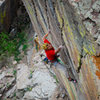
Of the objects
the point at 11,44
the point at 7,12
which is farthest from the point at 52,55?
the point at 7,12

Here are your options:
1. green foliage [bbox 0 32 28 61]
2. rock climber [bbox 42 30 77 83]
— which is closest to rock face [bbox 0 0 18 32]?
green foliage [bbox 0 32 28 61]

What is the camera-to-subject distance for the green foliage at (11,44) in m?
9.00

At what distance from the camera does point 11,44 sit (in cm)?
948

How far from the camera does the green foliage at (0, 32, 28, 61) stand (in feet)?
29.5

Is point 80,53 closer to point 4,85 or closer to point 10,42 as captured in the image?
point 4,85

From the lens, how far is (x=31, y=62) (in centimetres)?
782

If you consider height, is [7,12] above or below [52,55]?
above

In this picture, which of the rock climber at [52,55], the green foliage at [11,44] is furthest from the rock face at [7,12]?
the rock climber at [52,55]

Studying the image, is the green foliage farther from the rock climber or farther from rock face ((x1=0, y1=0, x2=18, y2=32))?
the rock climber

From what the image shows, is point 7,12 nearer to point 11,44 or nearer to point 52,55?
point 11,44

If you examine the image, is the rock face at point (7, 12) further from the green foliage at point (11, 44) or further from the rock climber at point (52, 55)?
the rock climber at point (52, 55)

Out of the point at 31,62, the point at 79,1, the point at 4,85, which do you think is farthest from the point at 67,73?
the point at 4,85

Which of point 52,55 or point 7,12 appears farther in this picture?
point 7,12

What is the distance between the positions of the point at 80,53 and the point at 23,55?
672cm
